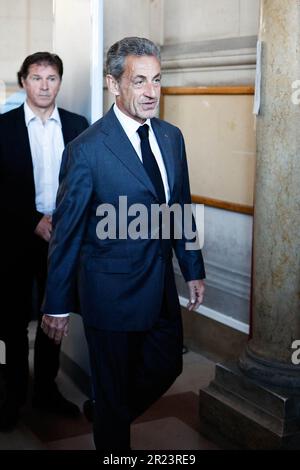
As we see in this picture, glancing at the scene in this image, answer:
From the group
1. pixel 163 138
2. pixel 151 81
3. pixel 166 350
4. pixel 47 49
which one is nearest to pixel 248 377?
pixel 166 350

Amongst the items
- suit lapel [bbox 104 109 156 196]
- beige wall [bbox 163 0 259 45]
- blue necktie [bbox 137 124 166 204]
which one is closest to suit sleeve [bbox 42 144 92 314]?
suit lapel [bbox 104 109 156 196]

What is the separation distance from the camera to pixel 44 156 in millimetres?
3570

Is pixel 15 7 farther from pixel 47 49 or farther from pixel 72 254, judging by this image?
pixel 72 254

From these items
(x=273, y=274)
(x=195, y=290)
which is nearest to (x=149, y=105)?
(x=195, y=290)

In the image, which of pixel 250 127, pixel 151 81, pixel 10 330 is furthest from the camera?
pixel 250 127

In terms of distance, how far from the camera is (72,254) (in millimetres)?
2574

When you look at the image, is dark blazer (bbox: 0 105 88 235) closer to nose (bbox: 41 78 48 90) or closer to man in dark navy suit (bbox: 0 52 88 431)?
man in dark navy suit (bbox: 0 52 88 431)

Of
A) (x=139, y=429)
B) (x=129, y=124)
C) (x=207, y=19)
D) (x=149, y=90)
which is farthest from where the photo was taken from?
(x=207, y=19)

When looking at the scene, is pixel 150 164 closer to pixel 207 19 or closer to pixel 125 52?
pixel 125 52

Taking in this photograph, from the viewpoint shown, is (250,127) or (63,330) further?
(250,127)

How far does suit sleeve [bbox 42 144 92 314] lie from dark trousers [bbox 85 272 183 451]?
17 centimetres

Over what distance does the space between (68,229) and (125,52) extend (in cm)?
64
